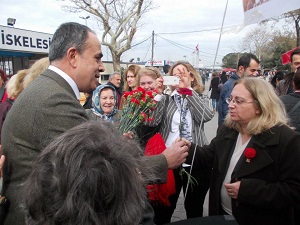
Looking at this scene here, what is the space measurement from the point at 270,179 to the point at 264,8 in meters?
1.58

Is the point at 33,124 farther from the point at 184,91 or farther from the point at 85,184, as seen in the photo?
the point at 184,91

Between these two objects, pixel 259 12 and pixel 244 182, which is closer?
pixel 244 182

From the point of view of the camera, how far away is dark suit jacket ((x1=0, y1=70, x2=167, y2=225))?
4.02 feet

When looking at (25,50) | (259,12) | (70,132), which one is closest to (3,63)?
(25,50)

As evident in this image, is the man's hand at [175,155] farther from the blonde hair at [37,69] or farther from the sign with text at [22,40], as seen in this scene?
the sign with text at [22,40]

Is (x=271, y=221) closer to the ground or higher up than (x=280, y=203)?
closer to the ground

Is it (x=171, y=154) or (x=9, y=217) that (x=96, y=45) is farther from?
(x=9, y=217)

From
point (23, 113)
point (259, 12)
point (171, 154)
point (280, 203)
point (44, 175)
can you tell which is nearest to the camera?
point (44, 175)

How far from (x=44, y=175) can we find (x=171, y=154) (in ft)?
2.91

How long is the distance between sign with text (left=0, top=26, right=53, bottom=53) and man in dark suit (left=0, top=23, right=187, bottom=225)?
44.9 feet

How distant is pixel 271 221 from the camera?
2.01 m

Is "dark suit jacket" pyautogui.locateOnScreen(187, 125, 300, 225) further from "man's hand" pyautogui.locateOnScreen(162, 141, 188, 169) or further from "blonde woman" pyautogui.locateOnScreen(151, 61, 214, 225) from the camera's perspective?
"blonde woman" pyautogui.locateOnScreen(151, 61, 214, 225)

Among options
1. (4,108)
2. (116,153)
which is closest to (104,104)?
(4,108)

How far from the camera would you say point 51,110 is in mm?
1236
